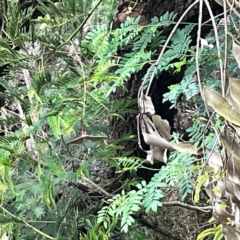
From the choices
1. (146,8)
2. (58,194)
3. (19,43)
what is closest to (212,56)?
(146,8)

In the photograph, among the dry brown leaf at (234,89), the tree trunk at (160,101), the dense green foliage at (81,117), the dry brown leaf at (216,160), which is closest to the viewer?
the dry brown leaf at (234,89)

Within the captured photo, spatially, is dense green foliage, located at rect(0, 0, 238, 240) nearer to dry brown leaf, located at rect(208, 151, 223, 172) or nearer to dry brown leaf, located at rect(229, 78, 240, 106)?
dry brown leaf, located at rect(208, 151, 223, 172)

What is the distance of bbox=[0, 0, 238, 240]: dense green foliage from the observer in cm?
93

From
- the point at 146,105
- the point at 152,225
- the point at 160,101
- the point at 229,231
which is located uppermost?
the point at 146,105

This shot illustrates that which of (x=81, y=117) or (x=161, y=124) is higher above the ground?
(x=161, y=124)

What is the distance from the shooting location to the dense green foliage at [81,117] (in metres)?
0.93

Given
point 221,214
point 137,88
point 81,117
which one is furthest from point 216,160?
point 137,88

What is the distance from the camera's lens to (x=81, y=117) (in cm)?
93

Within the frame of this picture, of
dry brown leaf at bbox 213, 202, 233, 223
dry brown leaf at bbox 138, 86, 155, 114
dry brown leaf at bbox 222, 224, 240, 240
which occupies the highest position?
dry brown leaf at bbox 138, 86, 155, 114

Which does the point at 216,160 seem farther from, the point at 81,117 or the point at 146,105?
the point at 81,117

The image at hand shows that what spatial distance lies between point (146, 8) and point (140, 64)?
23 cm

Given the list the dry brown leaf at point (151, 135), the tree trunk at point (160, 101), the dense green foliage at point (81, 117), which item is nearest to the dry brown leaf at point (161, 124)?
the dry brown leaf at point (151, 135)

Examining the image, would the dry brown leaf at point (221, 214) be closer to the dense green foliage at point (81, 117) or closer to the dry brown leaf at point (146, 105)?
A: the dry brown leaf at point (146, 105)

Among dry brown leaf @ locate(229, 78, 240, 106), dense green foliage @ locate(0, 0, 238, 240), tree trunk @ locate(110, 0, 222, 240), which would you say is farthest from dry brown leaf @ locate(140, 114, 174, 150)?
tree trunk @ locate(110, 0, 222, 240)
